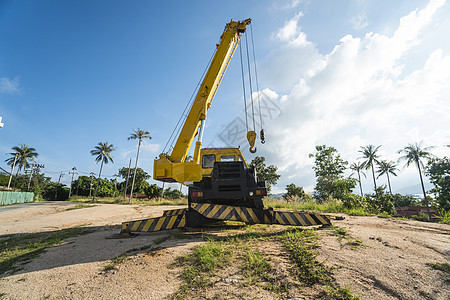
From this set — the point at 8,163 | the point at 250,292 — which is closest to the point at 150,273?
the point at 250,292

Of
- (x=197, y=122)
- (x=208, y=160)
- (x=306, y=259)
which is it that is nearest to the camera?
(x=306, y=259)

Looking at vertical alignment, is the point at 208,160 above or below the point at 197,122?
below

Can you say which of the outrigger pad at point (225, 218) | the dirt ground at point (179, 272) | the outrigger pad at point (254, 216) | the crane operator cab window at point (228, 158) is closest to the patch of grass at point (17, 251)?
the dirt ground at point (179, 272)

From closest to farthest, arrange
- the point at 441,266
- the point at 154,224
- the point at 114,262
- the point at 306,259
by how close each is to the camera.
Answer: the point at 441,266 < the point at 306,259 < the point at 114,262 < the point at 154,224

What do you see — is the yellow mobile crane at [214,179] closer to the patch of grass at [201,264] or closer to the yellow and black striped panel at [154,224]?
the yellow and black striped panel at [154,224]

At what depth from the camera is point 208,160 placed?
6992 mm

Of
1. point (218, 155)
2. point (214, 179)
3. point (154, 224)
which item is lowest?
point (154, 224)

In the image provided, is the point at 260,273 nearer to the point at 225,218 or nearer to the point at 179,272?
the point at 179,272

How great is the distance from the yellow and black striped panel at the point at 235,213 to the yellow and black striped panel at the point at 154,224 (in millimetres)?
742

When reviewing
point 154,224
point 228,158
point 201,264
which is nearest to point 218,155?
point 228,158

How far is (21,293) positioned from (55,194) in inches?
2167

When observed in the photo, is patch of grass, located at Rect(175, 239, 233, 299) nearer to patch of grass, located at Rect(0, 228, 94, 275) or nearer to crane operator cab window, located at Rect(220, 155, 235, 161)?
patch of grass, located at Rect(0, 228, 94, 275)

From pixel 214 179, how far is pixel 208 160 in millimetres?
1847

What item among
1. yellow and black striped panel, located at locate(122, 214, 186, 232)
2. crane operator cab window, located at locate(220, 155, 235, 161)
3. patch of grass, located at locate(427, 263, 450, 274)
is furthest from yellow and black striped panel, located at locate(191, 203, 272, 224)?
patch of grass, located at locate(427, 263, 450, 274)
